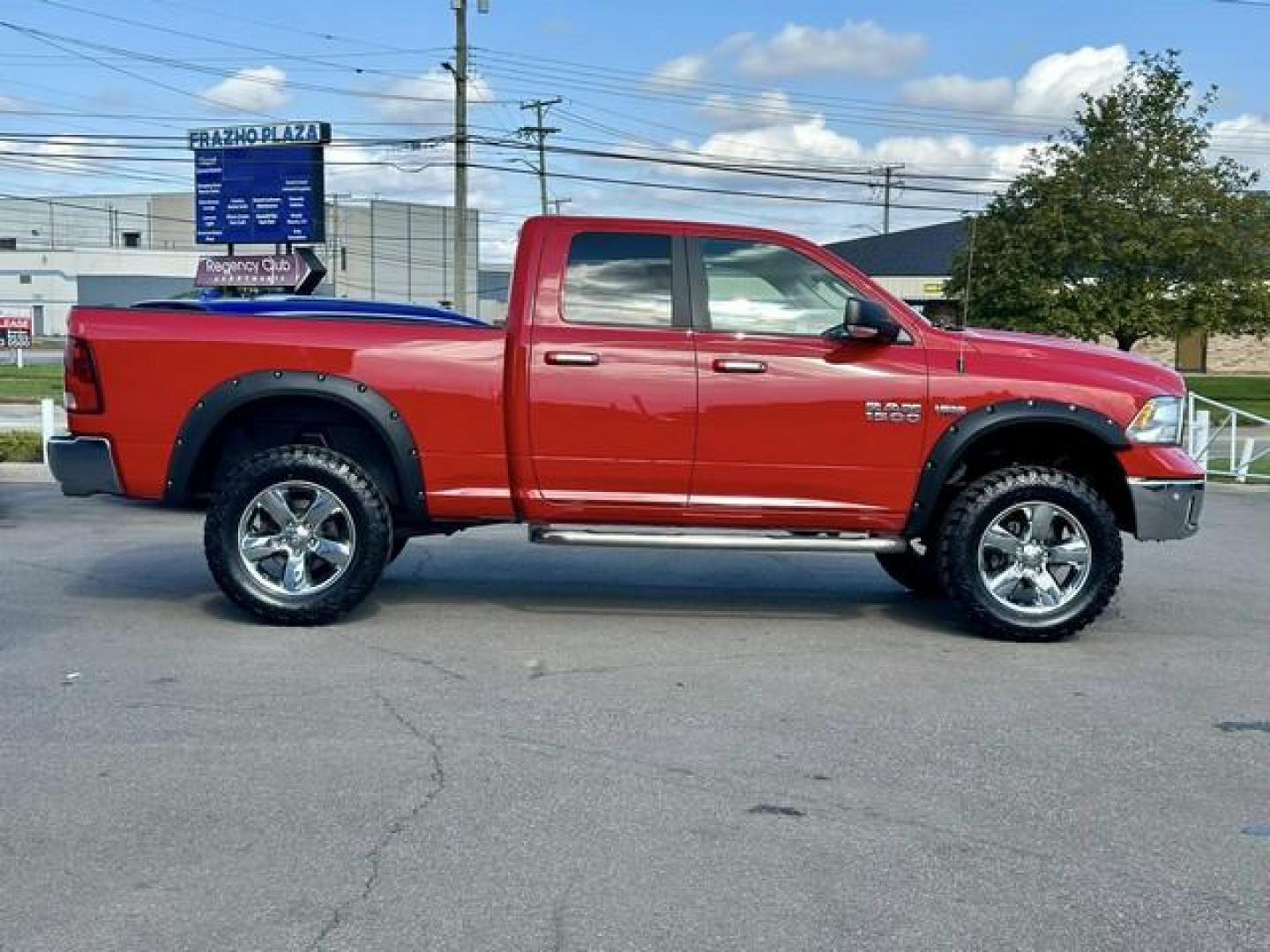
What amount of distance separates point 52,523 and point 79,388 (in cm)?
445

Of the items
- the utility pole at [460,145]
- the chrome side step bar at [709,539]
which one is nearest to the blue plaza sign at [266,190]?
the utility pole at [460,145]

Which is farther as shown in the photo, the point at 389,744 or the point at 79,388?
the point at 79,388

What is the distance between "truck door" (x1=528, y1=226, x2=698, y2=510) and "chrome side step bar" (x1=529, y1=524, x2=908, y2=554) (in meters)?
0.16

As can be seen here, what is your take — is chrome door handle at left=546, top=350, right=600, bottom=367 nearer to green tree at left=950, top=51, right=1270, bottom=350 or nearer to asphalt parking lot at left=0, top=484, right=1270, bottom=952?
asphalt parking lot at left=0, top=484, right=1270, bottom=952

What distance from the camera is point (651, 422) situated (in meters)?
6.59

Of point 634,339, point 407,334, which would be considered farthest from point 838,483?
point 407,334

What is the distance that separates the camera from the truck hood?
21.8 feet

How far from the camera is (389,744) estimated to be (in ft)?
16.3

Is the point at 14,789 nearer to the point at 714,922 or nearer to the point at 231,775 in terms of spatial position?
the point at 231,775

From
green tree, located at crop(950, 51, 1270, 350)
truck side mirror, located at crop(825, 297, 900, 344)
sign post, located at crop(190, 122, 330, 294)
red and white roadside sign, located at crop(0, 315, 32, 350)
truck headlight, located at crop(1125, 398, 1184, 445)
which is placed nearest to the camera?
truck side mirror, located at crop(825, 297, 900, 344)

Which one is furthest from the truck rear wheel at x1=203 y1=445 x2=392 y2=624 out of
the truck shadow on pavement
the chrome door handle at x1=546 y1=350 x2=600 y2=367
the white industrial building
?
the white industrial building

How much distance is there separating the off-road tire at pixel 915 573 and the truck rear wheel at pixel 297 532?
3.14 meters

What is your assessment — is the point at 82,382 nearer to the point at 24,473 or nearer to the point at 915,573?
the point at 915,573

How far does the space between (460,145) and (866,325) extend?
28930 millimetres
